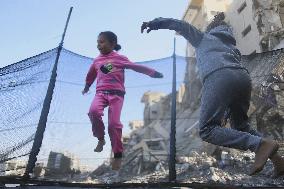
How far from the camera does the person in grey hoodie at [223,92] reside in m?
2.67

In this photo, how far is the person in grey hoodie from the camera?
8.76ft

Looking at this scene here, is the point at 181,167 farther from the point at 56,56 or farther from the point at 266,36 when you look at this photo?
the point at 266,36

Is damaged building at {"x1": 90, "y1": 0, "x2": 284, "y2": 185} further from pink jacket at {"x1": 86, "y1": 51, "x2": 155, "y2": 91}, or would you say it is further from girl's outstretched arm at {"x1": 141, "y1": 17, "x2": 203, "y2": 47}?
girl's outstretched arm at {"x1": 141, "y1": 17, "x2": 203, "y2": 47}

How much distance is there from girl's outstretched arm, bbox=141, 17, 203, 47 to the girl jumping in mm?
938

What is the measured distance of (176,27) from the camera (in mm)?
3193

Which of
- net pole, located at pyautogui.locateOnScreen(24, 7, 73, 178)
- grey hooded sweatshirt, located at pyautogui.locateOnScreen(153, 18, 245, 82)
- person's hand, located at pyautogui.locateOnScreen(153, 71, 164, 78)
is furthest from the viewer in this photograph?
person's hand, located at pyautogui.locateOnScreen(153, 71, 164, 78)

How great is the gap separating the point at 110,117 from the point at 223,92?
148 centimetres

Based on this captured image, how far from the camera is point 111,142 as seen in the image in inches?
148

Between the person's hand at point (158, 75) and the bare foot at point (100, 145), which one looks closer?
the bare foot at point (100, 145)

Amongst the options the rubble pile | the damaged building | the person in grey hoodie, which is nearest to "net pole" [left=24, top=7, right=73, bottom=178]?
the person in grey hoodie

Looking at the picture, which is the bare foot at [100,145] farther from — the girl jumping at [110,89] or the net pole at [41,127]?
the net pole at [41,127]

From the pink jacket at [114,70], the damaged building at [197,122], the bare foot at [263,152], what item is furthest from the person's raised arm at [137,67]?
the damaged building at [197,122]

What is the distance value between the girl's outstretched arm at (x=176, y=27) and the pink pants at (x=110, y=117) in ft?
3.50

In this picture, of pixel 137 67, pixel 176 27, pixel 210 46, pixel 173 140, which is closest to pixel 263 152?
pixel 210 46
